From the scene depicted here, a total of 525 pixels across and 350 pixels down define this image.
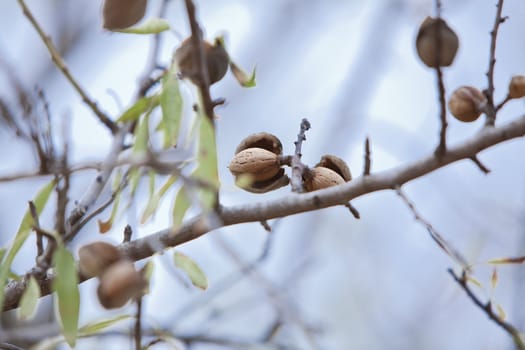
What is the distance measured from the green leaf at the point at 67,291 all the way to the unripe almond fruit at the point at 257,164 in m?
0.23

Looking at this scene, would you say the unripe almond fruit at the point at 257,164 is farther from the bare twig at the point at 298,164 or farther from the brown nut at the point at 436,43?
the brown nut at the point at 436,43

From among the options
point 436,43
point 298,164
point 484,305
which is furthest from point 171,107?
point 484,305

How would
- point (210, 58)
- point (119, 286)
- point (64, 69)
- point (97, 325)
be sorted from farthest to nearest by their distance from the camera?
point (64, 69)
point (97, 325)
point (210, 58)
point (119, 286)

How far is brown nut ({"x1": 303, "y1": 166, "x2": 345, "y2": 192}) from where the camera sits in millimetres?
771

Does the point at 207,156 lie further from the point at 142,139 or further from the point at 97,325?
the point at 97,325

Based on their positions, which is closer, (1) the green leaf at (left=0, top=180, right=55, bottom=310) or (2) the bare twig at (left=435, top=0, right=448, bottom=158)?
(2) the bare twig at (left=435, top=0, right=448, bottom=158)

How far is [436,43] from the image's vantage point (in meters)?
0.64

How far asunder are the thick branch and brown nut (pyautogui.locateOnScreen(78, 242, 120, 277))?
81 mm

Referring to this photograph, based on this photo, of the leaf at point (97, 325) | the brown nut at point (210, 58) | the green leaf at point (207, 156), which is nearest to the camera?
the green leaf at point (207, 156)

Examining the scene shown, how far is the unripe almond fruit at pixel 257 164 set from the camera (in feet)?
2.58

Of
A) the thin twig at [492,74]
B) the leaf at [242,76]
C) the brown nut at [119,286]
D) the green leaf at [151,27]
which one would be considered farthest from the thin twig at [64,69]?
the thin twig at [492,74]

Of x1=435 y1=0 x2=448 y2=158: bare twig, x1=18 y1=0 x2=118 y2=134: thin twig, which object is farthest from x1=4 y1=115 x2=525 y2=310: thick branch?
x1=18 y1=0 x2=118 y2=134: thin twig

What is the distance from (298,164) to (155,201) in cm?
16

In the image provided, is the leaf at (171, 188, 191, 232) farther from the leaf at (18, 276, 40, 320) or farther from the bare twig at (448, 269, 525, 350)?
the bare twig at (448, 269, 525, 350)
